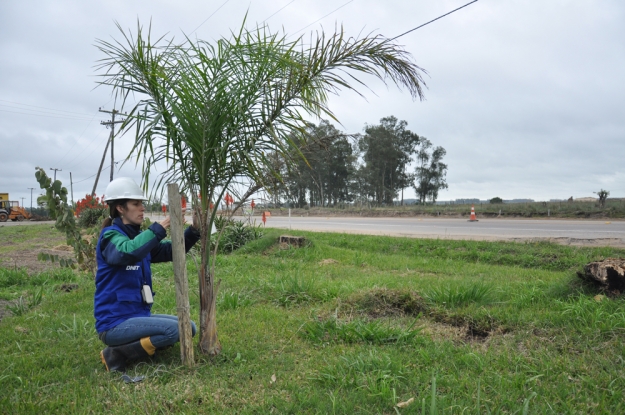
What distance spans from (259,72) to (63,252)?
35.9ft

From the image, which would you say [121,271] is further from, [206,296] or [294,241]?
[294,241]

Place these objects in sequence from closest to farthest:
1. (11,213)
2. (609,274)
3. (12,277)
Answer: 1. (609,274)
2. (12,277)
3. (11,213)

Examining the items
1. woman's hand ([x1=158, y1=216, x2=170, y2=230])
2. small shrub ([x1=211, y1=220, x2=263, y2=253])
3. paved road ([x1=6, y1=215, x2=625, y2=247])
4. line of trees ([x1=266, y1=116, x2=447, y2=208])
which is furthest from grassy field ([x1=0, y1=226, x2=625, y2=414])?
line of trees ([x1=266, y1=116, x2=447, y2=208])

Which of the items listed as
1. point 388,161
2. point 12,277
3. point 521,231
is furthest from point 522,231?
point 388,161

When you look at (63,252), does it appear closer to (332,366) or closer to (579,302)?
(332,366)


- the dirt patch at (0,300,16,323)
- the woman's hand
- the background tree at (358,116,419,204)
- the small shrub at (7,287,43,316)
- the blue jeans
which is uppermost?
the background tree at (358,116,419,204)

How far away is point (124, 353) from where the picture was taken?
3.61 metres

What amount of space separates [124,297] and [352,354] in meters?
1.90

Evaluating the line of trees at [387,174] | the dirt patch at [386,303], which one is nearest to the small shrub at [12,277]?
the dirt patch at [386,303]

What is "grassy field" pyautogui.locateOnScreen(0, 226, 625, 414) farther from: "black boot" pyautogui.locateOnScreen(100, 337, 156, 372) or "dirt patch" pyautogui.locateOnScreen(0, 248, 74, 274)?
"dirt patch" pyautogui.locateOnScreen(0, 248, 74, 274)

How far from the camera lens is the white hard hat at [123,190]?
3516mm

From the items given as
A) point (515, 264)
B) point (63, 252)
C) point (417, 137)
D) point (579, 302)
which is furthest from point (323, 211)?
point (579, 302)

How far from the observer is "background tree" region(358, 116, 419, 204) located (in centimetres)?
4109

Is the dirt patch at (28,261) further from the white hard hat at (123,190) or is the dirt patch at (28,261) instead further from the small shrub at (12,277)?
the white hard hat at (123,190)
